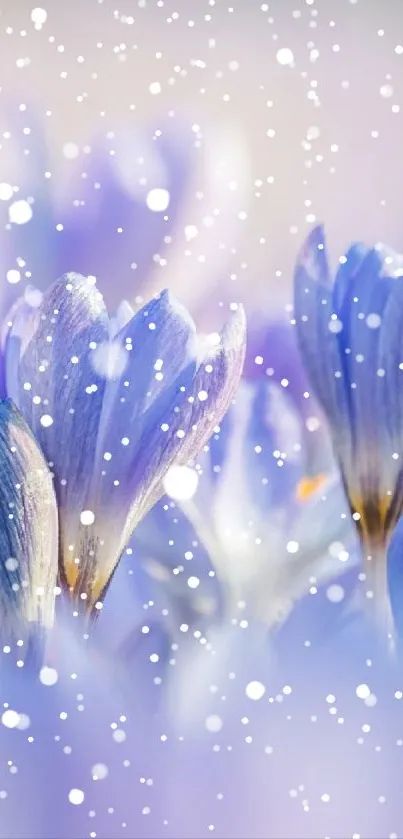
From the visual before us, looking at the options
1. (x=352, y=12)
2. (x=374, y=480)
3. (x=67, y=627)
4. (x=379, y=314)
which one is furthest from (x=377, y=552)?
(x=352, y=12)

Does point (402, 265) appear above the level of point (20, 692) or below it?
above

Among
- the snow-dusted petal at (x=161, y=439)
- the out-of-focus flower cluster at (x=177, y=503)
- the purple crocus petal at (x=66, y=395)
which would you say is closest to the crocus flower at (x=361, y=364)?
the out-of-focus flower cluster at (x=177, y=503)

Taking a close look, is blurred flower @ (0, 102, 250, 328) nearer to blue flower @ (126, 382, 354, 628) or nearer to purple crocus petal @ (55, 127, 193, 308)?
purple crocus petal @ (55, 127, 193, 308)

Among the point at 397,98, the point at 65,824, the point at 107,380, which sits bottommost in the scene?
the point at 65,824

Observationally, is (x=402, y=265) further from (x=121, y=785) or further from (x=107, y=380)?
(x=121, y=785)

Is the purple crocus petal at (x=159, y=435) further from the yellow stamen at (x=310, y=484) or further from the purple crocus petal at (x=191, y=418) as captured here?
the yellow stamen at (x=310, y=484)
